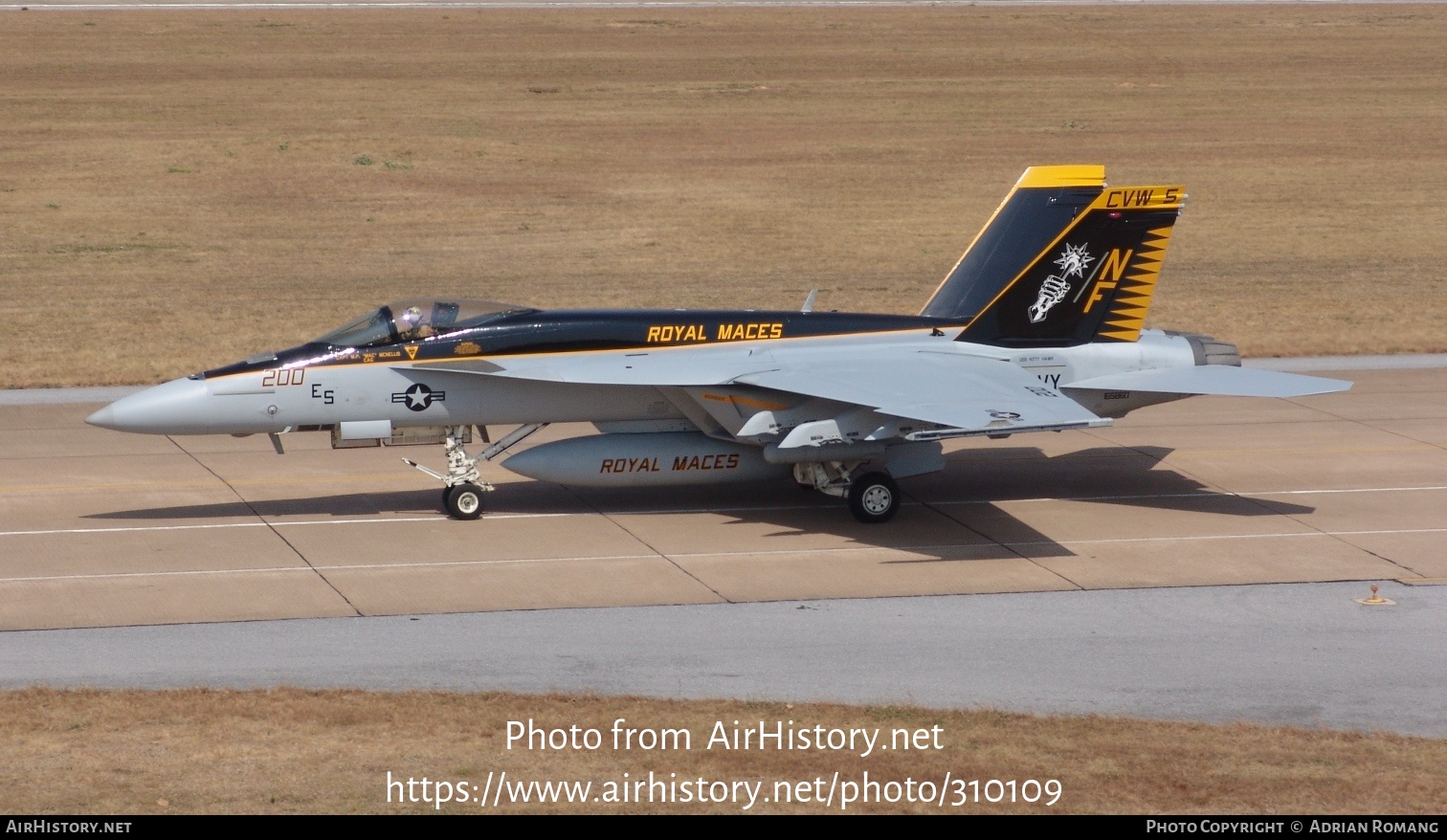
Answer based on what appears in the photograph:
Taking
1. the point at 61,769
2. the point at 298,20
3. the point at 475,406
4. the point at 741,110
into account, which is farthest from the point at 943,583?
the point at 298,20

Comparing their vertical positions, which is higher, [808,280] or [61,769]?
[808,280]

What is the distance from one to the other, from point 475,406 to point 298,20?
53773 mm

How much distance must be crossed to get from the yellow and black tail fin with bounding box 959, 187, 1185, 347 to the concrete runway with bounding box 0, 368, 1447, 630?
86.8 inches

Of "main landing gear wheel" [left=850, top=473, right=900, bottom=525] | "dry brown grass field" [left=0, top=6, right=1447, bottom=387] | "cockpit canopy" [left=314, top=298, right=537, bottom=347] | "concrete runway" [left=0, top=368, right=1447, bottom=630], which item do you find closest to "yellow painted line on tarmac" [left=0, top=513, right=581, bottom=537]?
"concrete runway" [left=0, top=368, right=1447, bottom=630]

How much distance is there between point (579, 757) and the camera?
12430mm

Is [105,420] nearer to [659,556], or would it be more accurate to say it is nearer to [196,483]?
[196,483]

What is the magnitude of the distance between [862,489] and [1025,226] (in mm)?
5388

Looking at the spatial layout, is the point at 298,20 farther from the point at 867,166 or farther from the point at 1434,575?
the point at 1434,575

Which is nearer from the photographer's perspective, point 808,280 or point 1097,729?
point 1097,729

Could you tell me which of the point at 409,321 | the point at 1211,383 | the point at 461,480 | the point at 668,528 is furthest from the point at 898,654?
the point at 409,321

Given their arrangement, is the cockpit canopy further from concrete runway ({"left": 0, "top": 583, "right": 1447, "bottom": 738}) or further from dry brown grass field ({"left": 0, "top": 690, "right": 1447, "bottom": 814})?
dry brown grass field ({"left": 0, "top": 690, "right": 1447, "bottom": 814})

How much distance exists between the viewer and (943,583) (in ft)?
59.2

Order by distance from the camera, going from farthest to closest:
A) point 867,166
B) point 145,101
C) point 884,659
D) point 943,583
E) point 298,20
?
1. point 298,20
2. point 145,101
3. point 867,166
4. point 943,583
5. point 884,659

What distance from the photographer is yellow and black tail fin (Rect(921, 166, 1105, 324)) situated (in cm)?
2336
